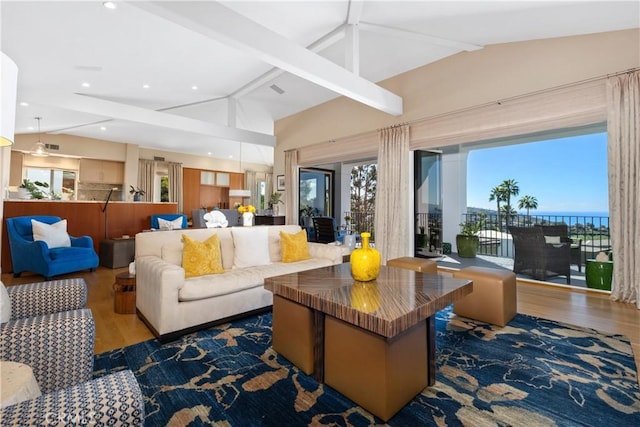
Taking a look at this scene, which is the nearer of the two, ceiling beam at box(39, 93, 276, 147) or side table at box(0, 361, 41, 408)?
side table at box(0, 361, 41, 408)

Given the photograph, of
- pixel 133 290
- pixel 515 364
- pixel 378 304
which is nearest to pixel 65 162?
pixel 133 290

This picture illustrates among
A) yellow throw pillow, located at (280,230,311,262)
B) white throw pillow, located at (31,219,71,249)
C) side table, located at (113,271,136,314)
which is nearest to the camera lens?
side table, located at (113,271,136,314)

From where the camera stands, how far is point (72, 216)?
559 centimetres

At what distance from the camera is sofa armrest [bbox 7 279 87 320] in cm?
185

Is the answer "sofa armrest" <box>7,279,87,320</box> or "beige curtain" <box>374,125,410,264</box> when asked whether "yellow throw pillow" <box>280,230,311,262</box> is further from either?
"sofa armrest" <box>7,279,87,320</box>

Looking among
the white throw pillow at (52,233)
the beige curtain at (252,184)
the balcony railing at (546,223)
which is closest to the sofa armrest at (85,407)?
the white throw pillow at (52,233)

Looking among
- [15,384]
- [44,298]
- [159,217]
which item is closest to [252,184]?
[159,217]

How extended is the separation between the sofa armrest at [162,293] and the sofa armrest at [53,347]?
2.54 ft

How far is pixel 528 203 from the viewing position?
531 cm

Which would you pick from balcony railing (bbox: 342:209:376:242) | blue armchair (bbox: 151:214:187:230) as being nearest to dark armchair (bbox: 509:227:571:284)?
balcony railing (bbox: 342:209:376:242)

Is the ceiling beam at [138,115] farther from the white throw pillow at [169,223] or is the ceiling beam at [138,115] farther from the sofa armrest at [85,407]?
the sofa armrest at [85,407]

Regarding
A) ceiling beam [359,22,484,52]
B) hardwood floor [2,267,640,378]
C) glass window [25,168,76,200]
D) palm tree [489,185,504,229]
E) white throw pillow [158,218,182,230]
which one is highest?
ceiling beam [359,22,484,52]

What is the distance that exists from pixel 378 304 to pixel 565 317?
2.49 m

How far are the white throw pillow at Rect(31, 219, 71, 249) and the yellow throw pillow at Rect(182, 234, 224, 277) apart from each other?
301cm
